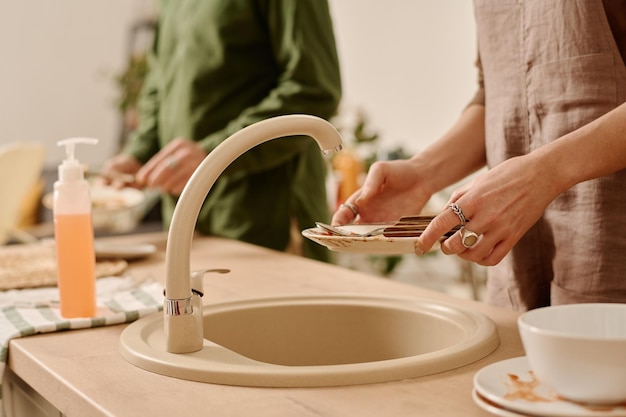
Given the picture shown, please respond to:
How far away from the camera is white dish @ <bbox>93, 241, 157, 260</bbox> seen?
66.9 inches

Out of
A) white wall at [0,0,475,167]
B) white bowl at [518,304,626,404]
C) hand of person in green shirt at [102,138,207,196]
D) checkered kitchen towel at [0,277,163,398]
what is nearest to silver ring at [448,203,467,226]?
white bowl at [518,304,626,404]

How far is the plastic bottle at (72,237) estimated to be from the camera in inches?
47.1

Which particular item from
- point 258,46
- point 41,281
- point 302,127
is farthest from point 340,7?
point 302,127

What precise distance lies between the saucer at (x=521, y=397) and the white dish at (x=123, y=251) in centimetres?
104

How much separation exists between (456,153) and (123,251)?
706 millimetres

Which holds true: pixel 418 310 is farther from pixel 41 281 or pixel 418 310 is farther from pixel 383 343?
pixel 41 281

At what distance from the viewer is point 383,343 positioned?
3.99 feet

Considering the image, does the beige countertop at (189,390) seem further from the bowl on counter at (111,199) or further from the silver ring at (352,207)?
the bowl on counter at (111,199)

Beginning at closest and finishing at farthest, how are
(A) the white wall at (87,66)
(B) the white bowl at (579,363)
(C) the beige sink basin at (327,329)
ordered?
(B) the white bowl at (579,363) → (C) the beige sink basin at (327,329) → (A) the white wall at (87,66)

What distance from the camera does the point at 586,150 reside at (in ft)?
3.21

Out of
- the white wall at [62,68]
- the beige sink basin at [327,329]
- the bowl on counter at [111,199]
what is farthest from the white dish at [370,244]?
the white wall at [62,68]

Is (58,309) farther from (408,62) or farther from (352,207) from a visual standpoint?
(408,62)

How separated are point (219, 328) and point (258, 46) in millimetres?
1002

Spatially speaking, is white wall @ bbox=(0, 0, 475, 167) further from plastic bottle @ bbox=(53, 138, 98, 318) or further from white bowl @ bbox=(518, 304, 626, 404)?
white bowl @ bbox=(518, 304, 626, 404)
